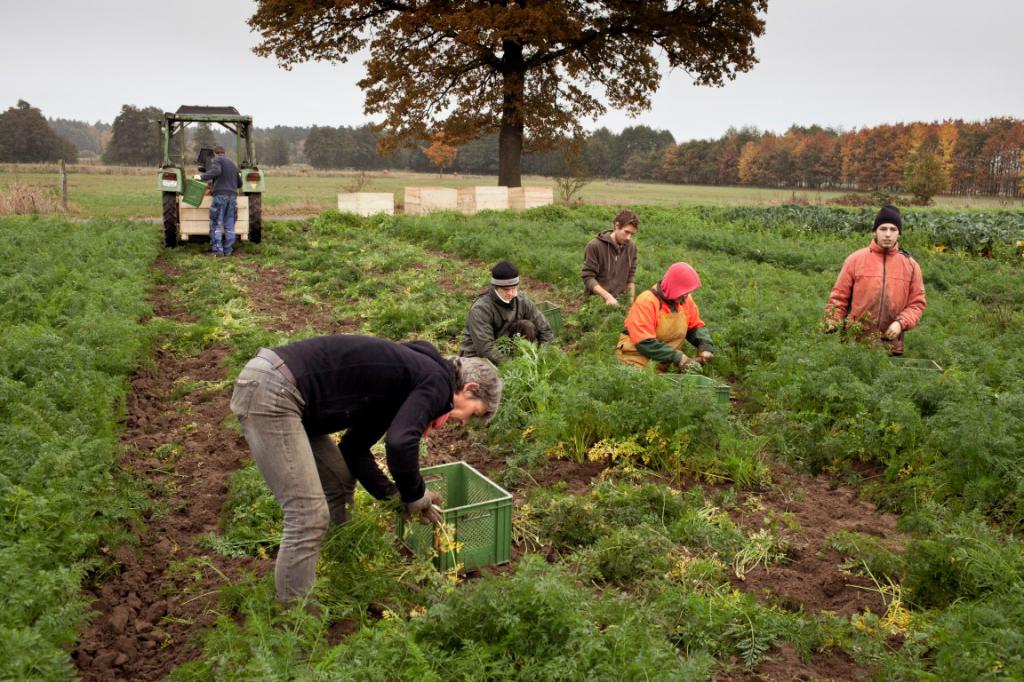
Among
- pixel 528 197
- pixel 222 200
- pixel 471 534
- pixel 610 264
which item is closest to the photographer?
pixel 471 534

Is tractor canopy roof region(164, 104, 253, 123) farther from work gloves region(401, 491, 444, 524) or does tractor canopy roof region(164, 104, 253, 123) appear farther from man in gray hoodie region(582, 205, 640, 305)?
work gloves region(401, 491, 444, 524)

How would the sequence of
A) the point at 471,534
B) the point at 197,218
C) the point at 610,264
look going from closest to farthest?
the point at 471,534 < the point at 610,264 < the point at 197,218

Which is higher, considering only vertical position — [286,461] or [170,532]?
[286,461]

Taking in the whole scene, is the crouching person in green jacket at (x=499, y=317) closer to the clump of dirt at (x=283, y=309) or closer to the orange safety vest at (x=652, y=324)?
the orange safety vest at (x=652, y=324)

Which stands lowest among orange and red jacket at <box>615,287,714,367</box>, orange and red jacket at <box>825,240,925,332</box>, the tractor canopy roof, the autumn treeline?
orange and red jacket at <box>615,287,714,367</box>

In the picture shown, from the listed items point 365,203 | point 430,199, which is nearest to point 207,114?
point 365,203

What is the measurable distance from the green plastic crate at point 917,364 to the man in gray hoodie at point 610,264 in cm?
317

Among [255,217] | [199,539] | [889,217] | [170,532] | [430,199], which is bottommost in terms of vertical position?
[170,532]

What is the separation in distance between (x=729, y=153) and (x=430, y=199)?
209ft

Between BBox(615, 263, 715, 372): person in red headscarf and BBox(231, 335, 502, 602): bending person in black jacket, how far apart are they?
3.56m

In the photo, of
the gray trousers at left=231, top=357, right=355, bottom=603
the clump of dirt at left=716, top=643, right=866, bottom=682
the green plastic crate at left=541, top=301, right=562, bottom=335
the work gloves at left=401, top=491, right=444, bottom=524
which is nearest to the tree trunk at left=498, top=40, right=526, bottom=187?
the green plastic crate at left=541, top=301, right=562, bottom=335

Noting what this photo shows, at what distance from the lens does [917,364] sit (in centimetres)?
767

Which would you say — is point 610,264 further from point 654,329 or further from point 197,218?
point 197,218

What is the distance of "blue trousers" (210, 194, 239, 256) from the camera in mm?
16344
